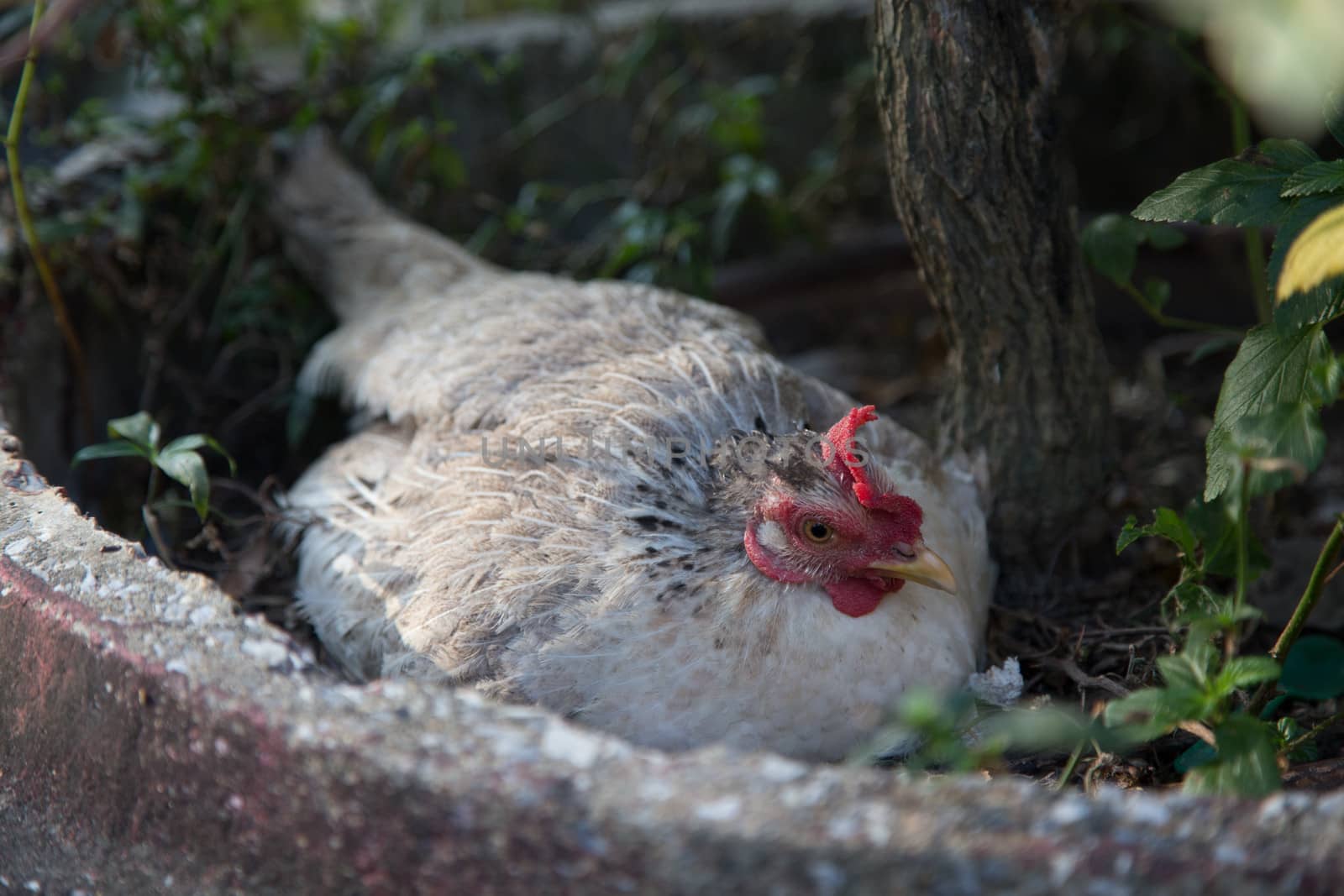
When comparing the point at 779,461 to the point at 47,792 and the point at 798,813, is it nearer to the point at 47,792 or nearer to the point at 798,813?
the point at 798,813

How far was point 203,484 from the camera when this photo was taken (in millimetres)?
2086

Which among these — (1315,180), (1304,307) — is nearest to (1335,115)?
(1315,180)

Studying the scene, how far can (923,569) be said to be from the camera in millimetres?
1977

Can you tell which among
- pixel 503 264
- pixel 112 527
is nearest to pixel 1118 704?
pixel 112 527

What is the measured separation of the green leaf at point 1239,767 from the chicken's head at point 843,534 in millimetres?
610

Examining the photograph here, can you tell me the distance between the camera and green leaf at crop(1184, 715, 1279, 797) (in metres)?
1.37

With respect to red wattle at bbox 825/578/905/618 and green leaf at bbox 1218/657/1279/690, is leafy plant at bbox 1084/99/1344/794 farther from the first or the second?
red wattle at bbox 825/578/905/618

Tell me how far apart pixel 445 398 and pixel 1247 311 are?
9.28 feet

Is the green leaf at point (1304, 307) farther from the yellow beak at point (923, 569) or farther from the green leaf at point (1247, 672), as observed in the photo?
the yellow beak at point (923, 569)

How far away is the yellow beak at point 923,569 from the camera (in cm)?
198

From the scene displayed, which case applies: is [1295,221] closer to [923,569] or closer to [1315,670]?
[923,569]

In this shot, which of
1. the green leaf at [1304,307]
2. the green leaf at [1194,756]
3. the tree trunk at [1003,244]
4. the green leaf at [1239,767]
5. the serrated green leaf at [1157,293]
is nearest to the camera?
the green leaf at [1239,767]

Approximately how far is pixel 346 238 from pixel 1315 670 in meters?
2.89

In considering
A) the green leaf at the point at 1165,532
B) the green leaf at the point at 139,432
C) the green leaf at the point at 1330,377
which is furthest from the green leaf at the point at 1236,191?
the green leaf at the point at 139,432
